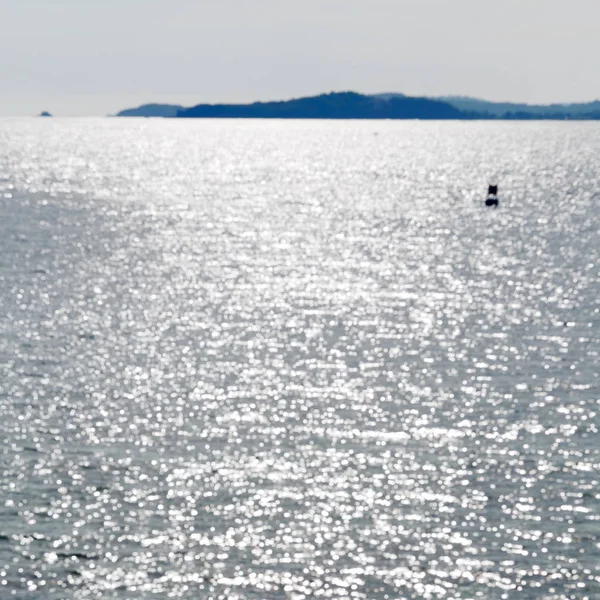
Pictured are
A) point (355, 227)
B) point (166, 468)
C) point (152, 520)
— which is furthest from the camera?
point (355, 227)

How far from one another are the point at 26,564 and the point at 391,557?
12.5m

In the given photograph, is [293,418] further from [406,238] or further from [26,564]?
[406,238]

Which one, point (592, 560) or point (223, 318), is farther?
point (223, 318)

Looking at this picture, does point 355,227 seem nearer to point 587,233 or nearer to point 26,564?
point 587,233

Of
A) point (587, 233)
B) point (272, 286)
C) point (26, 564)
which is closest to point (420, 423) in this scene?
point (26, 564)

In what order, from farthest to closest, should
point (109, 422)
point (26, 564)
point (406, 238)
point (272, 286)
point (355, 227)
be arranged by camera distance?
point (355, 227)
point (406, 238)
point (272, 286)
point (109, 422)
point (26, 564)

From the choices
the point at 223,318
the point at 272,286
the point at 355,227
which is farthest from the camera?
the point at 355,227

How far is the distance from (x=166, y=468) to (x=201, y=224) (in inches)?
4717

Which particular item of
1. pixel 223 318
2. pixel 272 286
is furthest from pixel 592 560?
pixel 272 286

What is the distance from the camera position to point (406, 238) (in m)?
151

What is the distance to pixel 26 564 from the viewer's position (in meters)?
40.3

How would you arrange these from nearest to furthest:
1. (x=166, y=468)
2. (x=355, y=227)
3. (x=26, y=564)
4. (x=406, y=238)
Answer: (x=26, y=564) < (x=166, y=468) < (x=406, y=238) < (x=355, y=227)

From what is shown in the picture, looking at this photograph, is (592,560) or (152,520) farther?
(152,520)

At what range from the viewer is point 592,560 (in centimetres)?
4109
